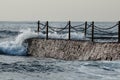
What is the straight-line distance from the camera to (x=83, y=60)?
64.8ft

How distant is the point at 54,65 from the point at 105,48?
7.46 feet

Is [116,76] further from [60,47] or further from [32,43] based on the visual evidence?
[32,43]

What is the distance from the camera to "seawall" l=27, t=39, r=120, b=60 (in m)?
18.3

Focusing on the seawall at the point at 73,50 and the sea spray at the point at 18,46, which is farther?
the sea spray at the point at 18,46

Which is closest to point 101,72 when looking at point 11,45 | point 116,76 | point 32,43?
point 116,76

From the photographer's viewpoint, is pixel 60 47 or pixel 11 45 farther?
pixel 11 45

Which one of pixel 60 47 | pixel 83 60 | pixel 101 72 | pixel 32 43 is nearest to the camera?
pixel 101 72

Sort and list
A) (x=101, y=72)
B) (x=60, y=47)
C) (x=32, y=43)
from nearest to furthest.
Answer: (x=101, y=72) < (x=60, y=47) < (x=32, y=43)

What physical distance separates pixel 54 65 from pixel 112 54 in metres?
2.42

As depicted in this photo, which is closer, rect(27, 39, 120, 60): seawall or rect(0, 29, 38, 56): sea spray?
rect(27, 39, 120, 60): seawall

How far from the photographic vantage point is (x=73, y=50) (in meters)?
20.8

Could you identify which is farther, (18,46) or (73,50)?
(18,46)

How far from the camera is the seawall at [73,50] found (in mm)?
18344

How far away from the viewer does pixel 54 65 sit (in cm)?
1836
